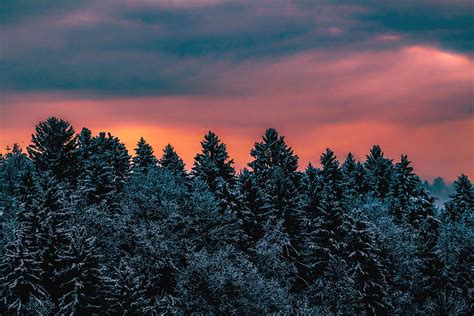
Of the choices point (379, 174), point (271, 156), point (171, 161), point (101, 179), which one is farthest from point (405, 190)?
point (101, 179)

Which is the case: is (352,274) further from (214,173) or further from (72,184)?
(72,184)

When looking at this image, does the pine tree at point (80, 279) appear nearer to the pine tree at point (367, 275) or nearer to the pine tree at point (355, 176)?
the pine tree at point (367, 275)

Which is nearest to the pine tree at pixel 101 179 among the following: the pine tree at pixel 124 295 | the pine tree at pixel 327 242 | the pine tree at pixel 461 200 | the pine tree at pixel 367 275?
the pine tree at pixel 124 295

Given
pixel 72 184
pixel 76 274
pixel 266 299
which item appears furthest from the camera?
pixel 72 184

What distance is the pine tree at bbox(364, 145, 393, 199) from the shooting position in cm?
8281

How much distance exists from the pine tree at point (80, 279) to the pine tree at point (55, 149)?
73.5 ft

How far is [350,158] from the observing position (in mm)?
90938

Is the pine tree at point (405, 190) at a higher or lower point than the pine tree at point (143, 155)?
lower

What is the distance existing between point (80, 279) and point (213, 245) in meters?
16.2

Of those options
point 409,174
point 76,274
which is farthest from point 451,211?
point 76,274

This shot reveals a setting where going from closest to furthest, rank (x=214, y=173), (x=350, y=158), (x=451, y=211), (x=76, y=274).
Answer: (x=76, y=274) < (x=214, y=173) < (x=451, y=211) < (x=350, y=158)

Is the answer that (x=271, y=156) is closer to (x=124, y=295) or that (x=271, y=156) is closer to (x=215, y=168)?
(x=215, y=168)

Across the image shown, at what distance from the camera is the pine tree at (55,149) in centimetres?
6356

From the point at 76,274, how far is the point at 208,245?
1475 cm
